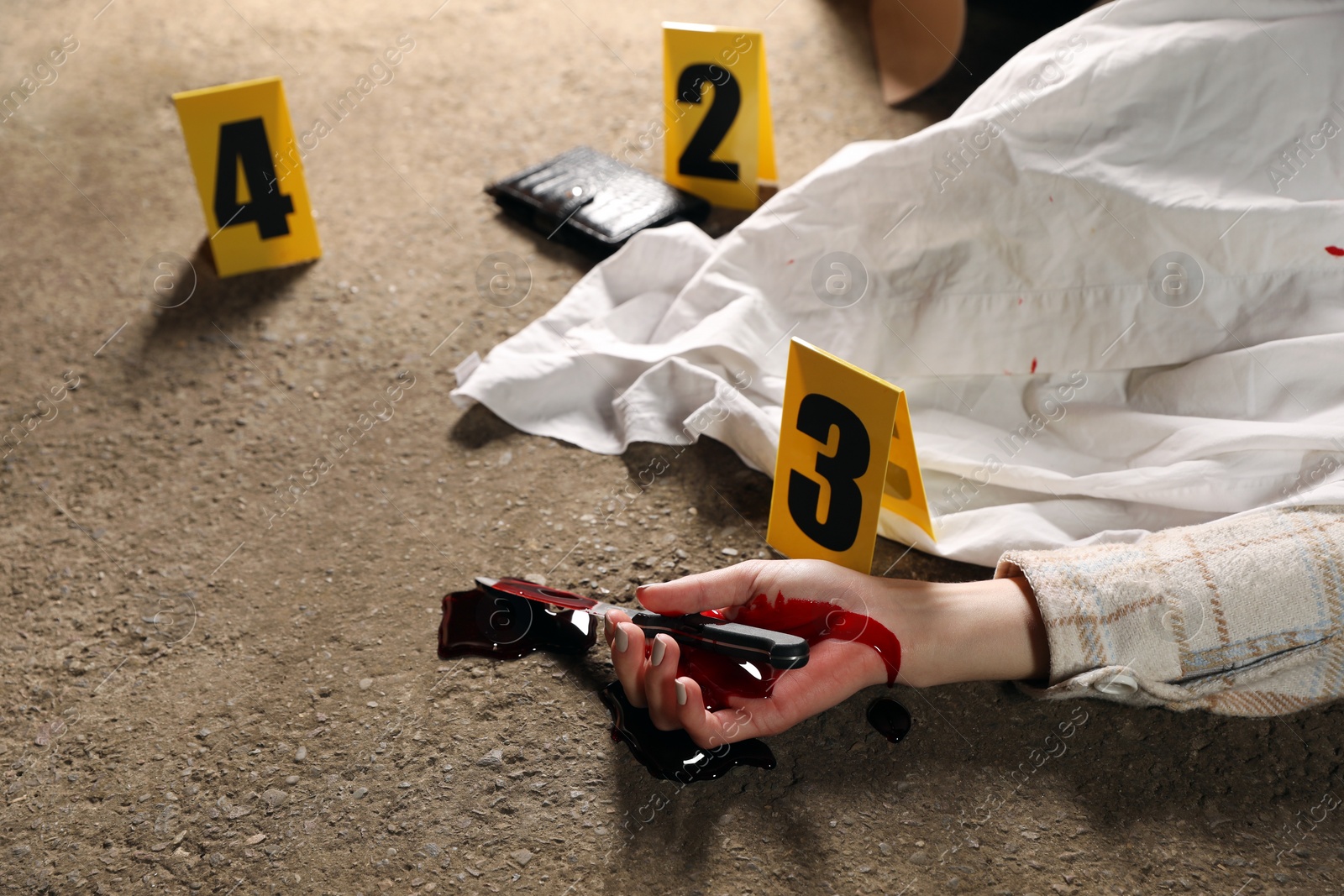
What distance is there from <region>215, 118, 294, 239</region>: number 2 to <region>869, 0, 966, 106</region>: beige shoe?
1.28m

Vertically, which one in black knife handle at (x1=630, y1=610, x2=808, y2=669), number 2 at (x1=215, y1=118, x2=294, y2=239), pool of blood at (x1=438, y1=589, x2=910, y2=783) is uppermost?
number 2 at (x1=215, y1=118, x2=294, y2=239)

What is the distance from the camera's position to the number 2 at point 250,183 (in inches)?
62.9

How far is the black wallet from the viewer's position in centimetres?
170

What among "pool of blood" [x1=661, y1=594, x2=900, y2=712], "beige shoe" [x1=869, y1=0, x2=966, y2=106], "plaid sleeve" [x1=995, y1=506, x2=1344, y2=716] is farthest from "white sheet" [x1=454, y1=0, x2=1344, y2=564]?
"beige shoe" [x1=869, y1=0, x2=966, y2=106]

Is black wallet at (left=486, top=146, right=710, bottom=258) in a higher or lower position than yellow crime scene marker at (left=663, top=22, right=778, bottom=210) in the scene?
lower

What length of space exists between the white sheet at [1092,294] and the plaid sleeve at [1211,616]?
10 centimetres

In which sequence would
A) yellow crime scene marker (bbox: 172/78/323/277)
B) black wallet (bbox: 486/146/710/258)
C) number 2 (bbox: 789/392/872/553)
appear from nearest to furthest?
number 2 (bbox: 789/392/872/553) → yellow crime scene marker (bbox: 172/78/323/277) → black wallet (bbox: 486/146/710/258)

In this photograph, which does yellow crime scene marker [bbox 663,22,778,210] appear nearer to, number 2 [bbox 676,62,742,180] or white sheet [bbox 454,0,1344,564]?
number 2 [bbox 676,62,742,180]

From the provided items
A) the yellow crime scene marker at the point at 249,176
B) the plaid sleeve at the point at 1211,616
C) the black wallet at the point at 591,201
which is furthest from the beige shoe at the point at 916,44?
the plaid sleeve at the point at 1211,616

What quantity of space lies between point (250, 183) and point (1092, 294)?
1282mm

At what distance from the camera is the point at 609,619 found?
976mm

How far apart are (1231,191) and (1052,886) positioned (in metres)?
0.78

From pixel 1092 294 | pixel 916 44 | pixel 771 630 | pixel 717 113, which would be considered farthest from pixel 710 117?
pixel 771 630

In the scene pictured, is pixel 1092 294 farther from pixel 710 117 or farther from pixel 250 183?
pixel 250 183
